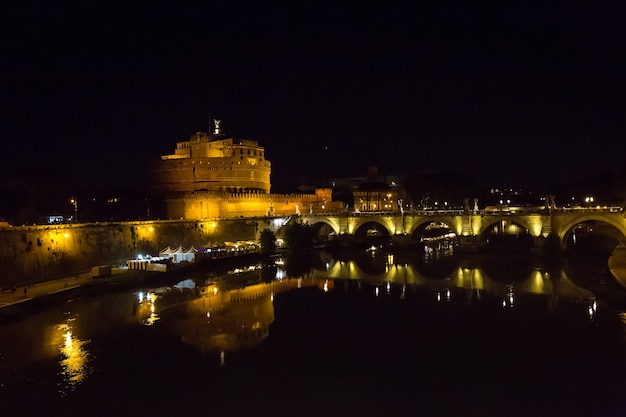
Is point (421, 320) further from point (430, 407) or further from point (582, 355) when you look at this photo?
point (430, 407)

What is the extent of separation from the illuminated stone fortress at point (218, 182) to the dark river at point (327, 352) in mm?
18904

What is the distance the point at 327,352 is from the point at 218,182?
117 feet

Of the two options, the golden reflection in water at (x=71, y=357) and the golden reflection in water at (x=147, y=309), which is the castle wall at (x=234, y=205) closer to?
the golden reflection in water at (x=147, y=309)

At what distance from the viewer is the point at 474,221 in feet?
125

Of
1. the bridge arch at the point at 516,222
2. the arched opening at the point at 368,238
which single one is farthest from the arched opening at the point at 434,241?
the arched opening at the point at 368,238

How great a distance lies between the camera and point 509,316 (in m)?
18.4

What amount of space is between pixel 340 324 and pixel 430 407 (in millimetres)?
7080

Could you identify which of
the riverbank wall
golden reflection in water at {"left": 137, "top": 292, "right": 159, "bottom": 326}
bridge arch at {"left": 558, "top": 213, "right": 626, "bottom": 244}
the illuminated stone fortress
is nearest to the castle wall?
the illuminated stone fortress

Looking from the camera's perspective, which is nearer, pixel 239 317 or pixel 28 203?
pixel 239 317

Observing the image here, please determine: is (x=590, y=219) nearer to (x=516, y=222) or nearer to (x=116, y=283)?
(x=516, y=222)

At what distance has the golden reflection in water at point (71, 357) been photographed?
41.5 feet

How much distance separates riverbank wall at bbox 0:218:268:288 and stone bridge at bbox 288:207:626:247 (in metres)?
11.1

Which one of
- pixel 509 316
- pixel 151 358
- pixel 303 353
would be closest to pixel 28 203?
pixel 151 358

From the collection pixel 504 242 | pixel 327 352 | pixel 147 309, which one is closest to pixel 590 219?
pixel 504 242
